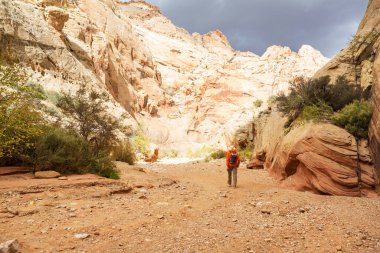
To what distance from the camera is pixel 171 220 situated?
5172 mm

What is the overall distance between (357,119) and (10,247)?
899 cm

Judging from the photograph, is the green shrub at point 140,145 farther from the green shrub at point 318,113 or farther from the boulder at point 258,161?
the green shrub at point 318,113

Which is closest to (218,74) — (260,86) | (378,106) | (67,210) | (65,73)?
(260,86)

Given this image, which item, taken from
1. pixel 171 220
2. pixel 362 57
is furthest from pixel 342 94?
pixel 171 220

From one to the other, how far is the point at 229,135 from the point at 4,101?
769 inches

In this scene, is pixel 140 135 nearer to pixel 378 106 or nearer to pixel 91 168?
pixel 91 168

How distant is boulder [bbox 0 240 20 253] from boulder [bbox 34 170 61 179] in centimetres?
371

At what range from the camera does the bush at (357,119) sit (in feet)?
27.2

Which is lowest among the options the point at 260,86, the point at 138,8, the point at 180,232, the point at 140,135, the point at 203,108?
the point at 180,232

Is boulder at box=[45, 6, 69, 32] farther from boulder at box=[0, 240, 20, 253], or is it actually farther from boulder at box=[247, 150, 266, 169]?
boulder at box=[0, 240, 20, 253]

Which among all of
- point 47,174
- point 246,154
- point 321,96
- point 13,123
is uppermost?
point 321,96

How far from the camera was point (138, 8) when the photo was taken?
3002 inches

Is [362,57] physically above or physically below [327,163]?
above

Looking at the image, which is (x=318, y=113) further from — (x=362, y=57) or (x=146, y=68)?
(x=146, y=68)
